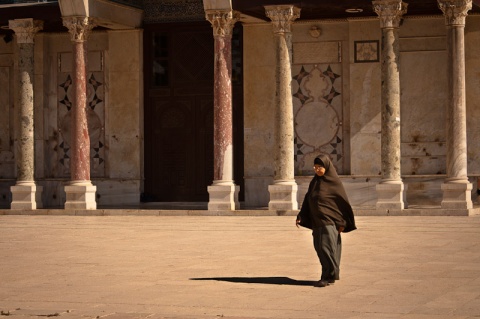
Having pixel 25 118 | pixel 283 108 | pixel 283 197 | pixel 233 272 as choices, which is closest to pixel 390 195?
pixel 283 197

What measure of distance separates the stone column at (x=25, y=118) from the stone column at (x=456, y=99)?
9.92m

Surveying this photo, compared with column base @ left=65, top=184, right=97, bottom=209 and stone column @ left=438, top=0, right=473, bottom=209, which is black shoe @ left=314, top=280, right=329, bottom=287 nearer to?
stone column @ left=438, top=0, right=473, bottom=209

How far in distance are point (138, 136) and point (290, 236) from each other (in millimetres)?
10961

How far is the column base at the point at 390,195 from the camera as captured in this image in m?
25.1

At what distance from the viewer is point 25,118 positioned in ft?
92.6

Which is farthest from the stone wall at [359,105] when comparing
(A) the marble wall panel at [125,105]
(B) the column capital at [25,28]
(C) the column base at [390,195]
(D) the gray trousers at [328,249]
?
(D) the gray trousers at [328,249]

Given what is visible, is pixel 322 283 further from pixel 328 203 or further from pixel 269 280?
pixel 328 203

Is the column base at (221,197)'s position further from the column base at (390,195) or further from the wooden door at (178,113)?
the wooden door at (178,113)

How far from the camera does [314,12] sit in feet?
89.8

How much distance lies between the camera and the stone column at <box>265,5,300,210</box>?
26.1 m

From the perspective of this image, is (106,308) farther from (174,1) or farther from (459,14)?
(174,1)

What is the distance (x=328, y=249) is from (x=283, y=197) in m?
13.0

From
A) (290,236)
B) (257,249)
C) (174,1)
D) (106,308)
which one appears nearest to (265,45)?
(174,1)

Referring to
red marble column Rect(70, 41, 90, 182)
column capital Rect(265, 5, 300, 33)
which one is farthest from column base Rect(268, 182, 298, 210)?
red marble column Rect(70, 41, 90, 182)
